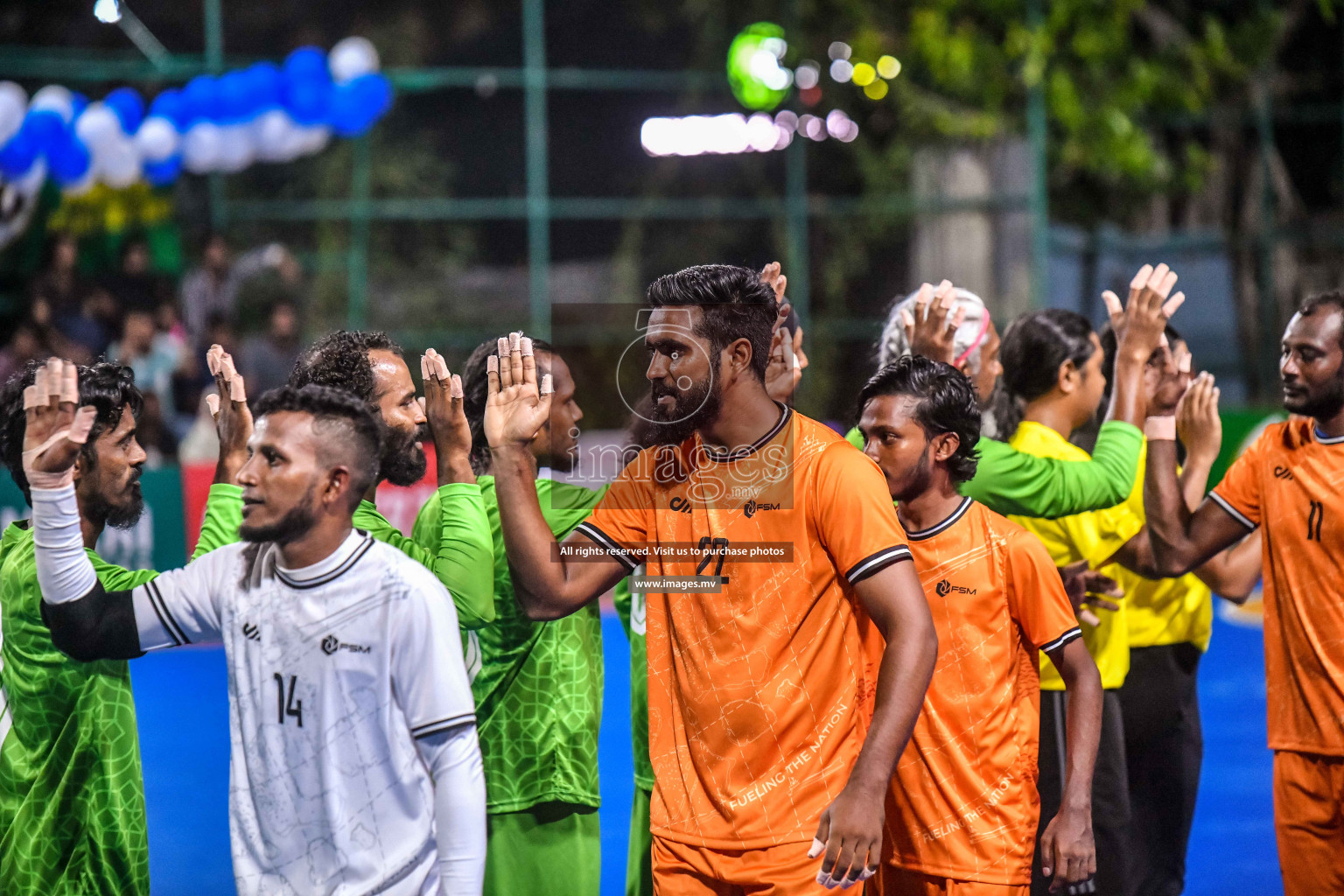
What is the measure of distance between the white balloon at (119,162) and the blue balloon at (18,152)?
2.43 feet

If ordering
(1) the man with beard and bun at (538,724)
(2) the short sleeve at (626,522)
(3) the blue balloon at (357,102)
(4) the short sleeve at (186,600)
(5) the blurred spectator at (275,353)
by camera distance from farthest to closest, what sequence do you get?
(3) the blue balloon at (357,102)
(5) the blurred spectator at (275,353)
(1) the man with beard and bun at (538,724)
(2) the short sleeve at (626,522)
(4) the short sleeve at (186,600)

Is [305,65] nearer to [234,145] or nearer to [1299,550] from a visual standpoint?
[234,145]

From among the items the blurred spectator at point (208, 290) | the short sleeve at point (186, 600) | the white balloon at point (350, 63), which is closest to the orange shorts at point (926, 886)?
the short sleeve at point (186, 600)

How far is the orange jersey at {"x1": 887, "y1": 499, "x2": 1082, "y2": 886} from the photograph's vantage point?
3348mm

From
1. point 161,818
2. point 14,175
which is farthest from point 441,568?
point 14,175

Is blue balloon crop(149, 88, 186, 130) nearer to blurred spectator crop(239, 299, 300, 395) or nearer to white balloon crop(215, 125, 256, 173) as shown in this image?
white balloon crop(215, 125, 256, 173)

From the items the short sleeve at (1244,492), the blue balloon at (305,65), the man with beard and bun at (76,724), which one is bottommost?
the man with beard and bun at (76,724)

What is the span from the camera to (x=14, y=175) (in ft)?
40.4

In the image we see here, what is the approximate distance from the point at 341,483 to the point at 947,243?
14.6 meters

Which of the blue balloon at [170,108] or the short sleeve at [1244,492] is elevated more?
the blue balloon at [170,108]

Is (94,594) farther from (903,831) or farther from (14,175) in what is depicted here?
(14,175)

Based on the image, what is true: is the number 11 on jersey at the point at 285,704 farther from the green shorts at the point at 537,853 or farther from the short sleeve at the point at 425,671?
the green shorts at the point at 537,853

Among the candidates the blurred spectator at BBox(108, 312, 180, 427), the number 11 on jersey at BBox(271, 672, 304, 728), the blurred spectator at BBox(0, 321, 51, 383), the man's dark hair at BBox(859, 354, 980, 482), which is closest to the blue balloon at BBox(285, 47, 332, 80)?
the blurred spectator at BBox(108, 312, 180, 427)

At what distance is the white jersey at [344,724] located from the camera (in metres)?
2.71
